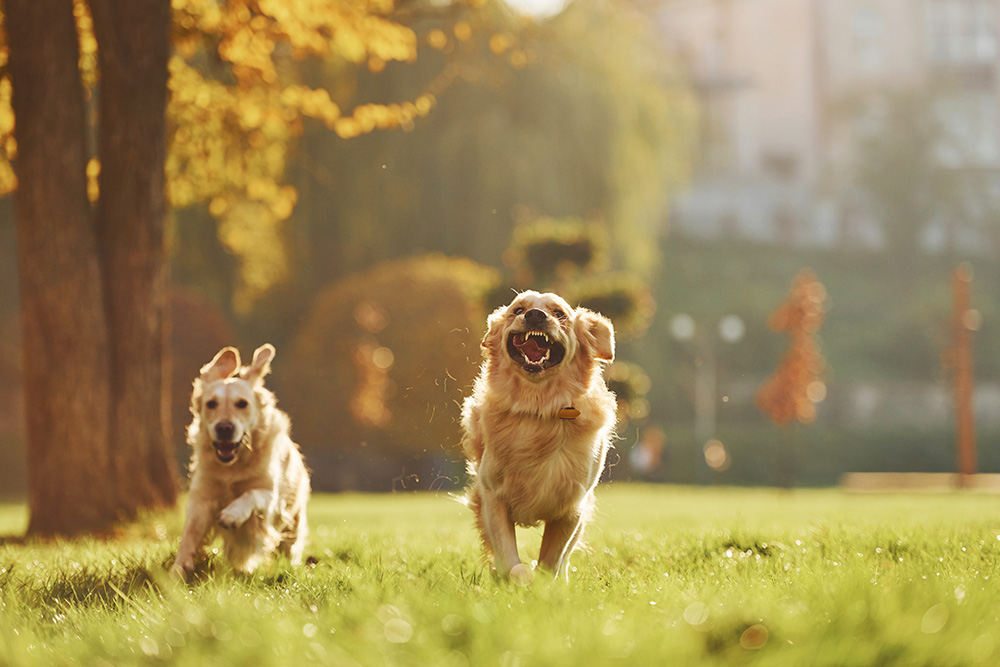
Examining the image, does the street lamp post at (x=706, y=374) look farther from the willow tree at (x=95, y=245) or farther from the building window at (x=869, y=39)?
the building window at (x=869, y=39)

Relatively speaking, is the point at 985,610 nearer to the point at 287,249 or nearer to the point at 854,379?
the point at 287,249

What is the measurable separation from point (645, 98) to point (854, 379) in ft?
66.5

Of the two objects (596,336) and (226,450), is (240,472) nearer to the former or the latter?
(226,450)

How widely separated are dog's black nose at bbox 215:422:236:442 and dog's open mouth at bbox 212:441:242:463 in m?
0.03

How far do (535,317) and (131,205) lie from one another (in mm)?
5269

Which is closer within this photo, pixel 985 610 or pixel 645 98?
pixel 985 610

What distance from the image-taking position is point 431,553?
5.89 metres

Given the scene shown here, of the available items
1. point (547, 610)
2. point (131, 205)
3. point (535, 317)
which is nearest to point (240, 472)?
point (535, 317)

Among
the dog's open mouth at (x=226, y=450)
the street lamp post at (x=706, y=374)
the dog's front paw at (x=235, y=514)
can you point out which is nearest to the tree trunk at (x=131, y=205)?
the dog's open mouth at (x=226, y=450)

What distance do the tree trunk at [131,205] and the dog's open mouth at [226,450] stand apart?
3.63 metres

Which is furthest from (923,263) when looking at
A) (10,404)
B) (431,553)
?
(431,553)

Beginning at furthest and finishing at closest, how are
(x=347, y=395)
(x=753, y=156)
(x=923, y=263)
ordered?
1. (x=753, y=156)
2. (x=923, y=263)
3. (x=347, y=395)

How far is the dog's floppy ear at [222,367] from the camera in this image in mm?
5797

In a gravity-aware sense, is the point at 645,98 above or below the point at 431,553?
above
